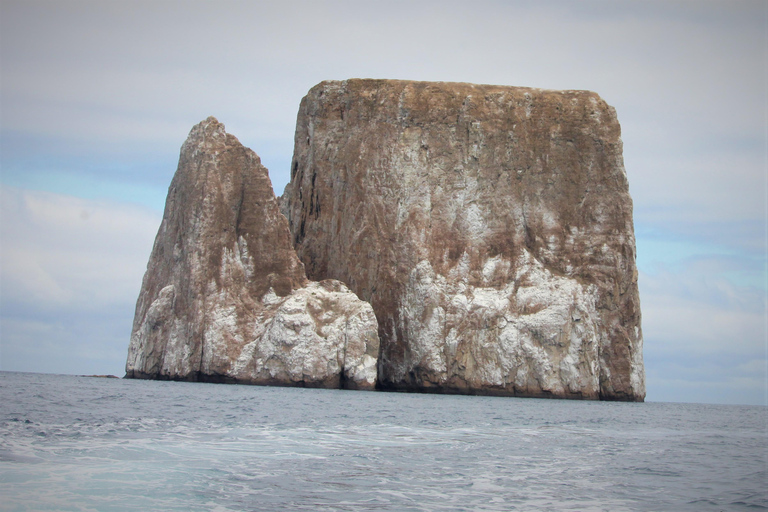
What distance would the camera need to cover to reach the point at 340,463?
17.7 m

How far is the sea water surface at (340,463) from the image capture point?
13695 mm

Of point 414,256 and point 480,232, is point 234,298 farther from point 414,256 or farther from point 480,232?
point 480,232

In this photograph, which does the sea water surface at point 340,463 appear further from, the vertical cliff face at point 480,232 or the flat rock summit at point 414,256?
the vertical cliff face at point 480,232

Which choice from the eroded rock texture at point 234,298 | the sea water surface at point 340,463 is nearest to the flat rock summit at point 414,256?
the eroded rock texture at point 234,298

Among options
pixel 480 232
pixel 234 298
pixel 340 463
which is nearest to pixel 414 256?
pixel 480 232

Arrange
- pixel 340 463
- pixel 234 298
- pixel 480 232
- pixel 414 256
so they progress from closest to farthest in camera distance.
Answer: pixel 340 463 < pixel 234 298 < pixel 414 256 < pixel 480 232

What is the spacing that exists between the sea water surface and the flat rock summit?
25660 mm

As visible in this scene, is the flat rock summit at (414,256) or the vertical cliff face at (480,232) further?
the vertical cliff face at (480,232)

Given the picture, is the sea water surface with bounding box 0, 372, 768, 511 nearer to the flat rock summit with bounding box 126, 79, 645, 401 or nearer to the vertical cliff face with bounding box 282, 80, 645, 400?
the flat rock summit with bounding box 126, 79, 645, 401

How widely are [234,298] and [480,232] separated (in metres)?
20.1

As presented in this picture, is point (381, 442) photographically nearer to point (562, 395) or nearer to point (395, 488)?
point (395, 488)

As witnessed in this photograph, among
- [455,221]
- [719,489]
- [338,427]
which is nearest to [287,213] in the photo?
[455,221]

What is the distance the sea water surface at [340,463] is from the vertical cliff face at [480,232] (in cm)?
2903

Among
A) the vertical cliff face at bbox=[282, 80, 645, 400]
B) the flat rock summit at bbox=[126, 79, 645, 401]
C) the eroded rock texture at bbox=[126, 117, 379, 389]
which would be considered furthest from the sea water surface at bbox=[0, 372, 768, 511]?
the vertical cliff face at bbox=[282, 80, 645, 400]
